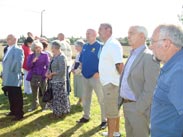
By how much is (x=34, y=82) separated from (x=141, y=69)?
14.9 ft

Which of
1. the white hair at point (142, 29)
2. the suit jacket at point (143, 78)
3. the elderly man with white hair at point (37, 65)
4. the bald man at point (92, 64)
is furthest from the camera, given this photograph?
the elderly man with white hair at point (37, 65)

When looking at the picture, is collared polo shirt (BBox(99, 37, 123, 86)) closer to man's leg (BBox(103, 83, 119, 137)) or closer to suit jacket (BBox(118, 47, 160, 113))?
man's leg (BBox(103, 83, 119, 137))

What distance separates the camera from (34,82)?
26.9 feet

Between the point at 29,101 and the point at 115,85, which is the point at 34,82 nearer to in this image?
the point at 29,101

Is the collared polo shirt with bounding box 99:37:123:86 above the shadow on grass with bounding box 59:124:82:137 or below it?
above

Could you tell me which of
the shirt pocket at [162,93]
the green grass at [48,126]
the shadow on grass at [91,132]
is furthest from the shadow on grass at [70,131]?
the shirt pocket at [162,93]

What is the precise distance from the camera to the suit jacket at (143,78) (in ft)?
13.2

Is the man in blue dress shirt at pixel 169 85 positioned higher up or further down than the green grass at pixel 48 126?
higher up

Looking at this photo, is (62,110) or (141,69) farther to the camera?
(62,110)

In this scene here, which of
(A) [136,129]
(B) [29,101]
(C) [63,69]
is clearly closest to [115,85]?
(A) [136,129]

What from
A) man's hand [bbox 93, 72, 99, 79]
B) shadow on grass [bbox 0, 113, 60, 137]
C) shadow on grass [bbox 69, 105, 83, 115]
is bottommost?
shadow on grass [bbox 0, 113, 60, 137]

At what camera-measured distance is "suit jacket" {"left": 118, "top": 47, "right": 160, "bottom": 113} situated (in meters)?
4.03

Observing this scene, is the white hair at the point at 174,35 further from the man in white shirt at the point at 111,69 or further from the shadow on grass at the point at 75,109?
the shadow on grass at the point at 75,109

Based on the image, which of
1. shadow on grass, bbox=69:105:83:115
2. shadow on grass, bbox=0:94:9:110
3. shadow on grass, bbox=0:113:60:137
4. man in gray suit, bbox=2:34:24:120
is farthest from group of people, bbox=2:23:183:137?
shadow on grass, bbox=0:94:9:110
